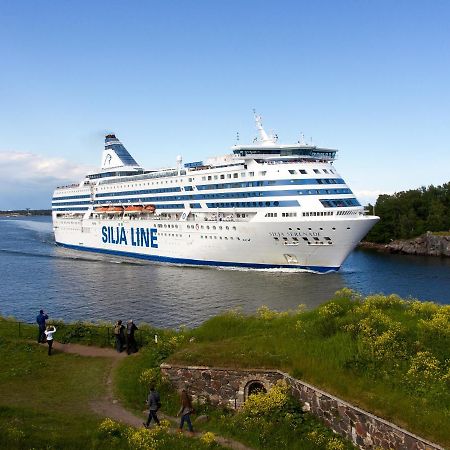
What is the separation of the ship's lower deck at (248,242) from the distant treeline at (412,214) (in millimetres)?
47454

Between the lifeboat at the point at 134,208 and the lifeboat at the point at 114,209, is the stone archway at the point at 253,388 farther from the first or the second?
the lifeboat at the point at 114,209

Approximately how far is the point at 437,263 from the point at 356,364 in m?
54.0

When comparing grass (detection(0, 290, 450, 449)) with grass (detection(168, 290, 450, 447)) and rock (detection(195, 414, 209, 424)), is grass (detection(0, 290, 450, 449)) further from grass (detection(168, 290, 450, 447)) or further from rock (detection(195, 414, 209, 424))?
rock (detection(195, 414, 209, 424))

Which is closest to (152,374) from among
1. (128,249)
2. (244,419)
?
(244,419)

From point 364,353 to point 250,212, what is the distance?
32.5 meters

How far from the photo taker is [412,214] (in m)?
87.4

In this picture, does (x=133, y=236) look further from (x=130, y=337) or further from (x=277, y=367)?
(x=277, y=367)

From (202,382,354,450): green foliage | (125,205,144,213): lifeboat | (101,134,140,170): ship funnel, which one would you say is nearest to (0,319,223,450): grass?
(202,382,354,450): green foliage

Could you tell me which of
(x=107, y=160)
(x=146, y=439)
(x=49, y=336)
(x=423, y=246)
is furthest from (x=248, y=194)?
(x=423, y=246)

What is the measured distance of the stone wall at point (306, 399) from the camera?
10328 millimetres

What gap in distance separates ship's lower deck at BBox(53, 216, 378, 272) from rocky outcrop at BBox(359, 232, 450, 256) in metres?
35.8

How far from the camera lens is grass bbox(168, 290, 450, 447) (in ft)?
36.4

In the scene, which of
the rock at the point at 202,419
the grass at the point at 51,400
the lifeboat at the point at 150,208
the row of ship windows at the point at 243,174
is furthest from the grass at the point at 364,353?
the lifeboat at the point at 150,208

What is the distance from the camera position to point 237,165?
156ft
